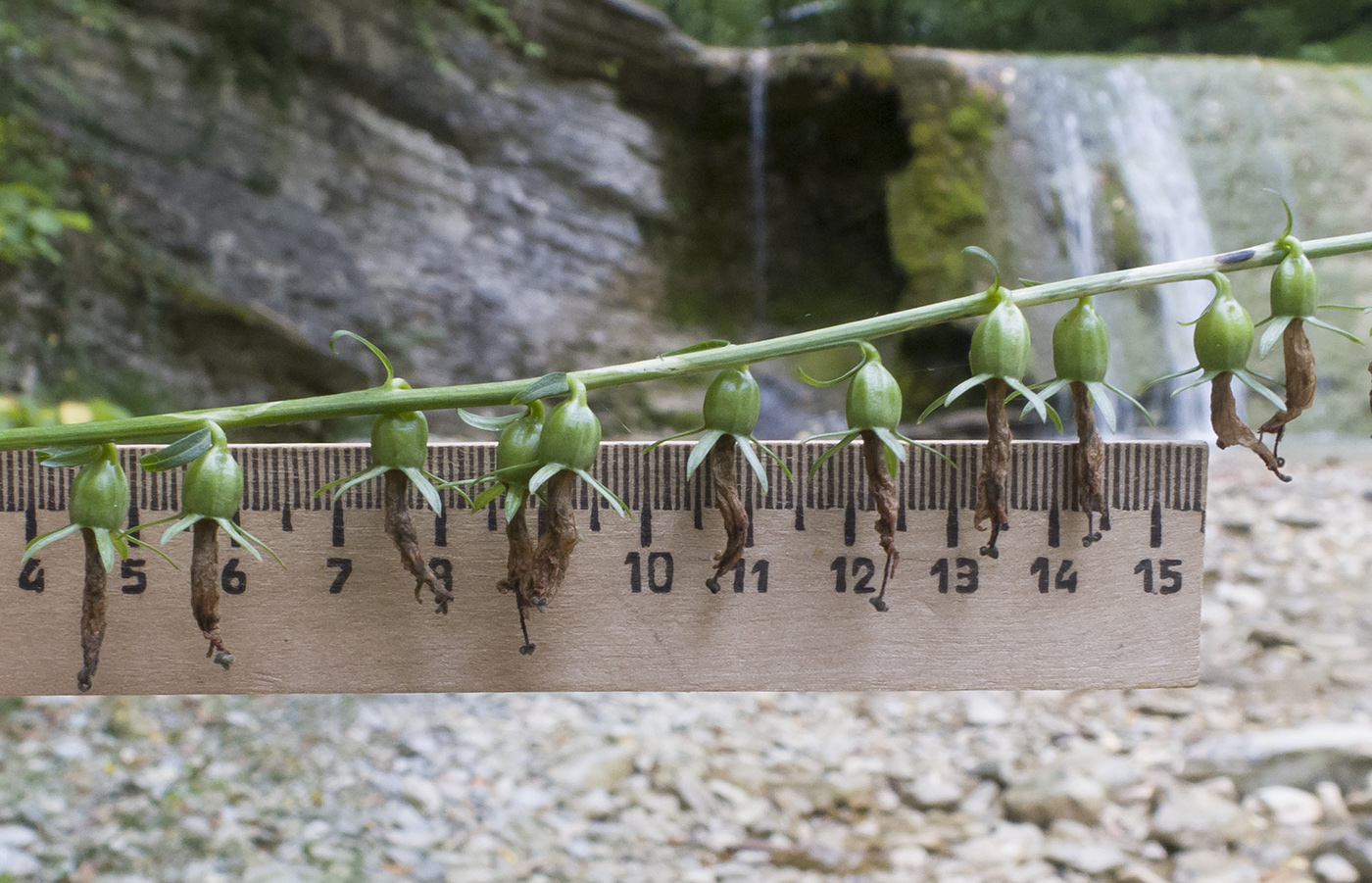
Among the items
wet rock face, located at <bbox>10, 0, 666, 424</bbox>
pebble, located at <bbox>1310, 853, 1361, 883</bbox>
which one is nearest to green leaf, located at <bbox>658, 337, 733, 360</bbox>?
pebble, located at <bbox>1310, 853, 1361, 883</bbox>

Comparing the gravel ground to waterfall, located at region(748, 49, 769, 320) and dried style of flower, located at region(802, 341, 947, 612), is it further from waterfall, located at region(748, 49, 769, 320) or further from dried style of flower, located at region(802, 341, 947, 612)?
waterfall, located at region(748, 49, 769, 320)

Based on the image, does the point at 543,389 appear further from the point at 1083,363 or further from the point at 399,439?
the point at 1083,363

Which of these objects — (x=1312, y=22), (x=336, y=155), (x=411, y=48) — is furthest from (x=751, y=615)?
(x=1312, y=22)

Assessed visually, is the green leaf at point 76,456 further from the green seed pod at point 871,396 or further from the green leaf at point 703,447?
the green seed pod at point 871,396

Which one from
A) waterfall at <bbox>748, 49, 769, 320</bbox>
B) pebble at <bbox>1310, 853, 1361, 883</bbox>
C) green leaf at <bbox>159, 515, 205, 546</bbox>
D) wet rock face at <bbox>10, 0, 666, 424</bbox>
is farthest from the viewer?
waterfall at <bbox>748, 49, 769, 320</bbox>

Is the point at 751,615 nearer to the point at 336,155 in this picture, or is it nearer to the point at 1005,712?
the point at 1005,712

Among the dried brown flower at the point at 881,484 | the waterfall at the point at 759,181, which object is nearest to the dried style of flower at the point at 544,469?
the dried brown flower at the point at 881,484

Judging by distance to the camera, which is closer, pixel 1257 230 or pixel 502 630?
pixel 502 630
